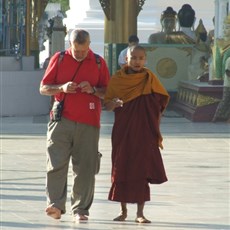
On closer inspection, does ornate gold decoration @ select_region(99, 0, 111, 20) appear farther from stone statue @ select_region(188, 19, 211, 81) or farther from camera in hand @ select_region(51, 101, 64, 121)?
camera in hand @ select_region(51, 101, 64, 121)

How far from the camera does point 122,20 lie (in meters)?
24.8

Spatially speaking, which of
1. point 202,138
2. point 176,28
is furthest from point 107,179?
point 176,28

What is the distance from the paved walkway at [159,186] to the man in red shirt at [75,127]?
25cm

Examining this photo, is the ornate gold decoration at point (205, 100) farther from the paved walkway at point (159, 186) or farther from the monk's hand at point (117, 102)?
the monk's hand at point (117, 102)

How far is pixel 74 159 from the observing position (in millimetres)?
10023

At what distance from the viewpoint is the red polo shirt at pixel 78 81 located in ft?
32.6

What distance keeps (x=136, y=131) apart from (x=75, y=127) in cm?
51

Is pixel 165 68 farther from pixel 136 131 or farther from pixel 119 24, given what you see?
pixel 136 131

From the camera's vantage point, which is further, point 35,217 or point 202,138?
point 202,138

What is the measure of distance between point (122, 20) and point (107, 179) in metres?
12.1

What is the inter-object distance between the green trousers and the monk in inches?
8.7

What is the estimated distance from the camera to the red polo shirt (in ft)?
32.6

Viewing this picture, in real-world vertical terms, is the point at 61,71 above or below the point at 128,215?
above

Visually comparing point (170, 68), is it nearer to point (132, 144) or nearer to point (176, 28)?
point (176, 28)
